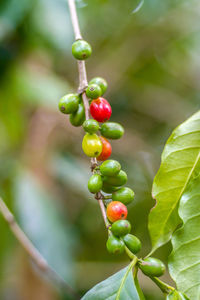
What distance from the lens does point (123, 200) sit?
75 centimetres

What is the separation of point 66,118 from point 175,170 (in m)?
1.72

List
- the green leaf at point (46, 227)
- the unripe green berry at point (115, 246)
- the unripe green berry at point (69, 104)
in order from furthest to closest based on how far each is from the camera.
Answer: the green leaf at point (46, 227) < the unripe green berry at point (69, 104) < the unripe green berry at point (115, 246)

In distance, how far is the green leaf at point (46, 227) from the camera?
71.0 inches

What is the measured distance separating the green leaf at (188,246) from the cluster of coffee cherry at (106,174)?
58mm

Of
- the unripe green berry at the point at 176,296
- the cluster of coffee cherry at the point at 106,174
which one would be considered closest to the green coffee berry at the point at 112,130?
the cluster of coffee cherry at the point at 106,174

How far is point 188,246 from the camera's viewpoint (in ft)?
2.47

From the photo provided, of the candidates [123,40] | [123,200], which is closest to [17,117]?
[123,40]

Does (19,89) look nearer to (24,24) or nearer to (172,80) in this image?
(24,24)

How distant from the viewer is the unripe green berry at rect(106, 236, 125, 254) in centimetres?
68

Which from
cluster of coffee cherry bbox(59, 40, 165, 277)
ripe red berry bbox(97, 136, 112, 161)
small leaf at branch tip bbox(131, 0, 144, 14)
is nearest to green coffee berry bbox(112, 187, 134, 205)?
cluster of coffee cherry bbox(59, 40, 165, 277)

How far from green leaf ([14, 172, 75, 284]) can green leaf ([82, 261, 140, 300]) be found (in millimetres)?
1059

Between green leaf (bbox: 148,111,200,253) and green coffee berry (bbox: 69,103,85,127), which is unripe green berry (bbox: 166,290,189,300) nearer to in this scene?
green leaf (bbox: 148,111,200,253)

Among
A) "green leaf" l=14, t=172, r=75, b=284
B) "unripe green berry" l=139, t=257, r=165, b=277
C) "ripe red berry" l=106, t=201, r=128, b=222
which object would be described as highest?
"ripe red berry" l=106, t=201, r=128, b=222

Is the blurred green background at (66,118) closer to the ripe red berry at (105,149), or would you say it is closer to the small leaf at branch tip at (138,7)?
the small leaf at branch tip at (138,7)
